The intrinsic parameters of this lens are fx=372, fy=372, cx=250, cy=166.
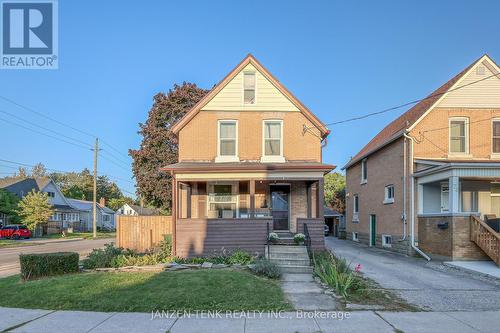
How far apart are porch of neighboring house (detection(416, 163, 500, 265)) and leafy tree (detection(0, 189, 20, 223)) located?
133 feet

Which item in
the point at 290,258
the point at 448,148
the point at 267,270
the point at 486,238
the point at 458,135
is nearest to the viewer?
the point at 267,270

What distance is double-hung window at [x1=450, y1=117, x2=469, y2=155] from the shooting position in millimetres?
17719

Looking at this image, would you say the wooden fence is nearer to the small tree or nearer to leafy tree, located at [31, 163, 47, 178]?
the small tree

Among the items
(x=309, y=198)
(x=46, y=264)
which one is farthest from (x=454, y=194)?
(x=46, y=264)

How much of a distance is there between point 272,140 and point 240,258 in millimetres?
5917

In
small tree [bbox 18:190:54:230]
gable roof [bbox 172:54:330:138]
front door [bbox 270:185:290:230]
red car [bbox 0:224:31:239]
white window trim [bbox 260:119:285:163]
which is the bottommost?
red car [bbox 0:224:31:239]

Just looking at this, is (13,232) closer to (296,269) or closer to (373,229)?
(373,229)

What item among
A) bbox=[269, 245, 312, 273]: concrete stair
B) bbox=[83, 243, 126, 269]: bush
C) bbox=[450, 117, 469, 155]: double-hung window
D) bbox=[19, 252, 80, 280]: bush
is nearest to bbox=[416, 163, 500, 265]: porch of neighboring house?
bbox=[450, 117, 469, 155]: double-hung window

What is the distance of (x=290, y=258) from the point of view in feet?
42.0

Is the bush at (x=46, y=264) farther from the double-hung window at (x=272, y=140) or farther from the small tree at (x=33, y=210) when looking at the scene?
the small tree at (x=33, y=210)

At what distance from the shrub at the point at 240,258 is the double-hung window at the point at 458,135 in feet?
37.0

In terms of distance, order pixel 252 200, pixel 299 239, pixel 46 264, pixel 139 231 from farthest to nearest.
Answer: pixel 139 231 → pixel 252 200 → pixel 299 239 → pixel 46 264

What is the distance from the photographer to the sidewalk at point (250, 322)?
643 centimetres

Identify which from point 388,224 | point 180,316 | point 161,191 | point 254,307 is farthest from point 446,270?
point 161,191
